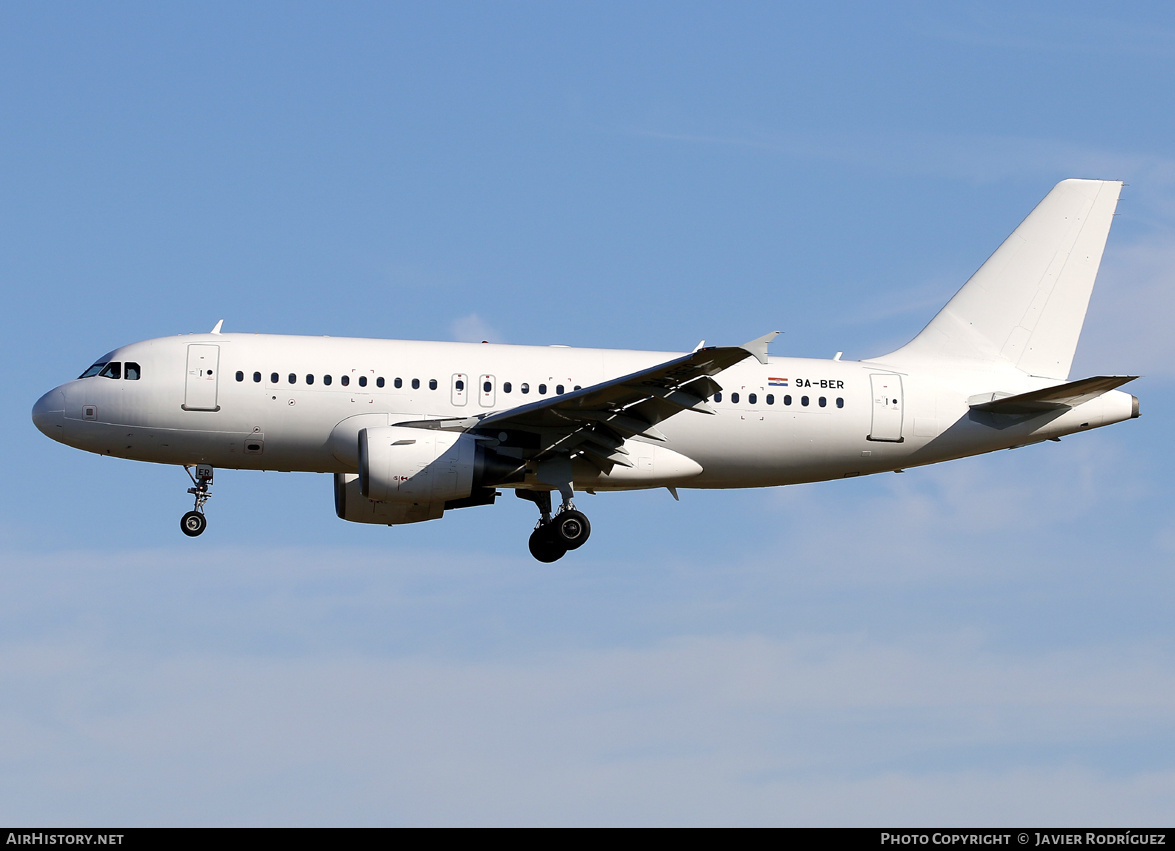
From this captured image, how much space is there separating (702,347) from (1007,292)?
1238 centimetres

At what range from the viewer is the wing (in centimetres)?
3091

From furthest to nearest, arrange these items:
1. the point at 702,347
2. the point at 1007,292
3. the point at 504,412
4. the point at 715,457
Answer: the point at 1007,292, the point at 715,457, the point at 504,412, the point at 702,347

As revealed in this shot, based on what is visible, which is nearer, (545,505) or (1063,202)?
(545,505)

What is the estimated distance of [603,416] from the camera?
3247 cm

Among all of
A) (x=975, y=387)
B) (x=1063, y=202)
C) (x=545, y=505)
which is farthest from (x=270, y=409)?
(x=1063, y=202)

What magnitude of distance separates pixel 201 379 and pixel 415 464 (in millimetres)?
5254

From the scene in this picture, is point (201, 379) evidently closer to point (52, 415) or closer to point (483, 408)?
point (52, 415)

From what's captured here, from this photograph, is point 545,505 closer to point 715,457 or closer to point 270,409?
point 715,457

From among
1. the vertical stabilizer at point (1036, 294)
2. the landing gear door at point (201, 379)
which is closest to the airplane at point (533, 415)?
the landing gear door at point (201, 379)

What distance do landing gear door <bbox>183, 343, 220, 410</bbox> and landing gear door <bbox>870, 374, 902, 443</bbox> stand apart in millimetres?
14815

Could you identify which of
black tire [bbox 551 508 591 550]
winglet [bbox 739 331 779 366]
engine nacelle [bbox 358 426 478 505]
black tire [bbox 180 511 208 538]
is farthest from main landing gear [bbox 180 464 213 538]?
winglet [bbox 739 331 779 366]

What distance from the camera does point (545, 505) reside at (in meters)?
35.8

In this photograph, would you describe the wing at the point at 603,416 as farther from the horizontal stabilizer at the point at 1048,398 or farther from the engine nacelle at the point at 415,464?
the horizontal stabilizer at the point at 1048,398

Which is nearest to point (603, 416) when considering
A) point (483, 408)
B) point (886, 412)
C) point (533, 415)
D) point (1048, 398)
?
point (533, 415)
